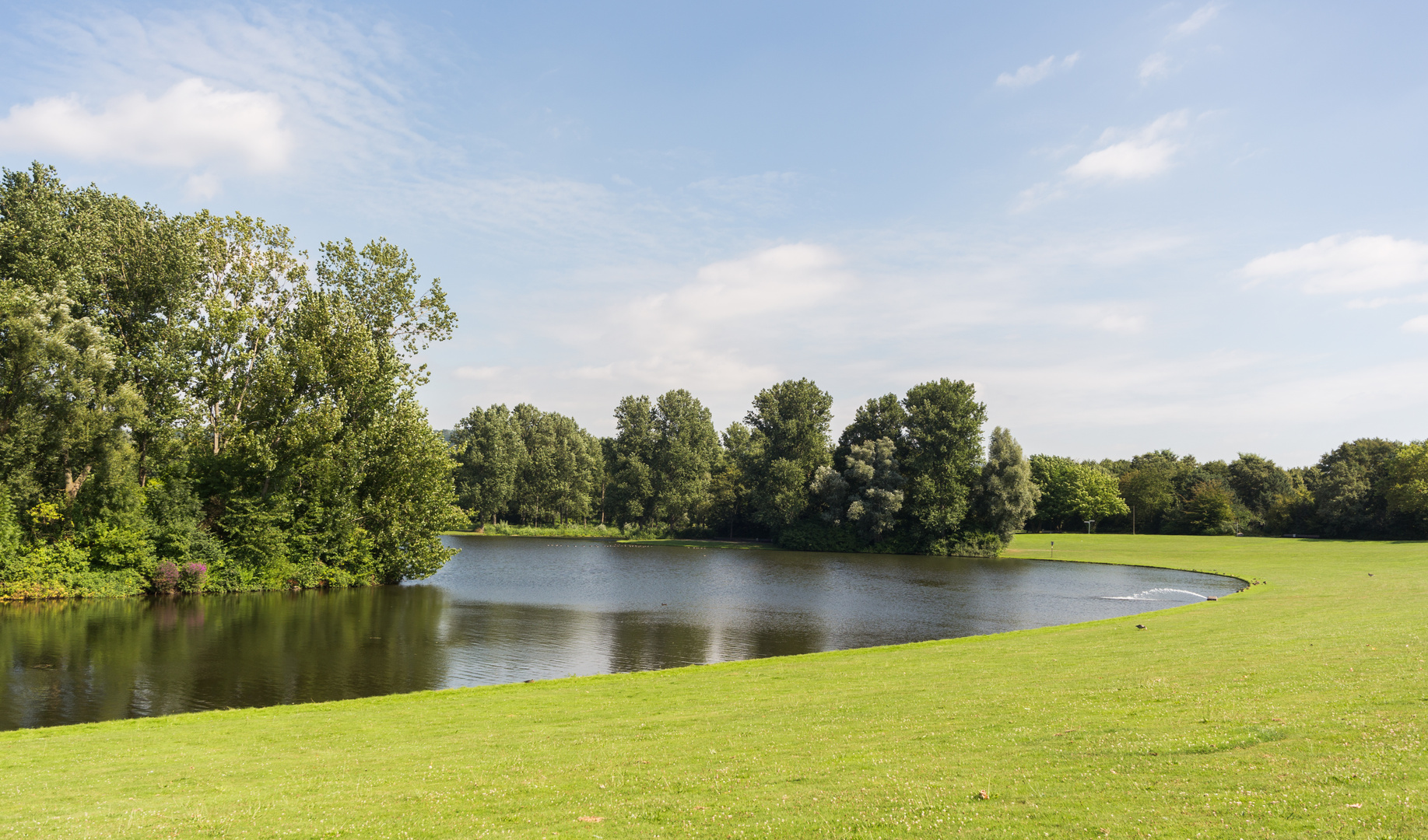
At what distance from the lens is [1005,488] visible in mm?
88312

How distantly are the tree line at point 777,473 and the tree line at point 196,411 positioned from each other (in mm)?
20940

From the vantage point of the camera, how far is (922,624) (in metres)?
38.8

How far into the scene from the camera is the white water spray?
4769 centimetres

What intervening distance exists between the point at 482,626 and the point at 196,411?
26713mm

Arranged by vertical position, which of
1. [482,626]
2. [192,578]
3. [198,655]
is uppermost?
[192,578]

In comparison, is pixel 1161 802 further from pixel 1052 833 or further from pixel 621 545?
pixel 621 545

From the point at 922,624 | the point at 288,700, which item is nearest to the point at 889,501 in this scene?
the point at 922,624

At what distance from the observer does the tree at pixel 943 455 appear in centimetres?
9019

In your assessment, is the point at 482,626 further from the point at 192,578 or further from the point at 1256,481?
the point at 1256,481

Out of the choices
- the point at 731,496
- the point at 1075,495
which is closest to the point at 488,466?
the point at 731,496

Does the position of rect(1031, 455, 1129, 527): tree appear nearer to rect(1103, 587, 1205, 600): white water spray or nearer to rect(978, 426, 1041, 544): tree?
rect(978, 426, 1041, 544): tree

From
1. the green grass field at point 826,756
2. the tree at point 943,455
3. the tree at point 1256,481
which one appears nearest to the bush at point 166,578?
the green grass field at point 826,756

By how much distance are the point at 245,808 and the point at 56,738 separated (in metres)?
9.43

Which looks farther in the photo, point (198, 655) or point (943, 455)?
point (943, 455)
